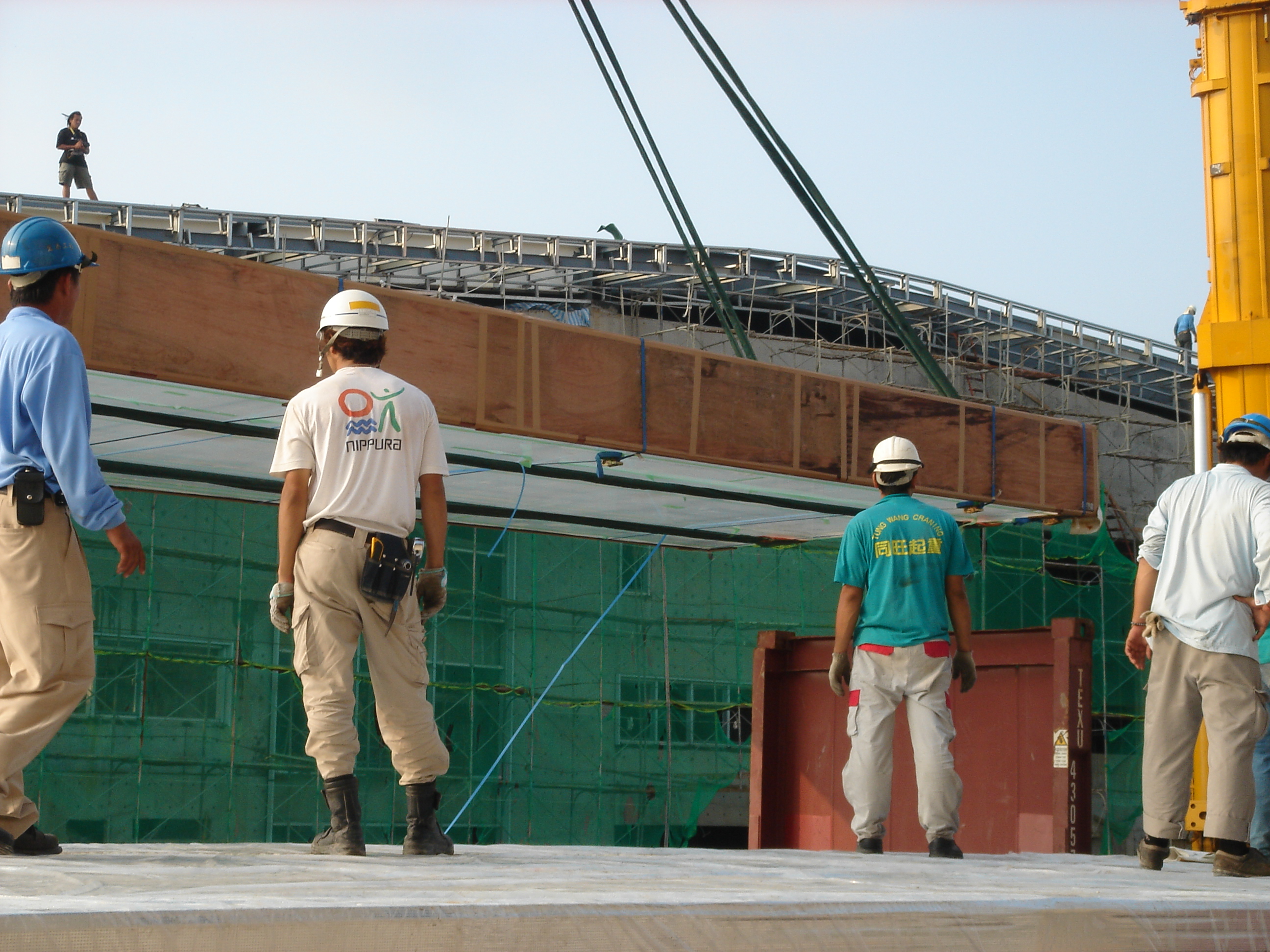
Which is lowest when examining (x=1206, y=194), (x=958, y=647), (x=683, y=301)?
(x=958, y=647)

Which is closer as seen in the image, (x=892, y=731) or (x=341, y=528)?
(x=341, y=528)

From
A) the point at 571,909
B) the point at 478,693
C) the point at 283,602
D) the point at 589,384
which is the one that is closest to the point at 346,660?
the point at 283,602

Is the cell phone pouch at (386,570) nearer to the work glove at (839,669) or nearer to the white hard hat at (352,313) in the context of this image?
the white hard hat at (352,313)

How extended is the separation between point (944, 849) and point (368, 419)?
3.03m

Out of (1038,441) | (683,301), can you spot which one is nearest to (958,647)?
(1038,441)

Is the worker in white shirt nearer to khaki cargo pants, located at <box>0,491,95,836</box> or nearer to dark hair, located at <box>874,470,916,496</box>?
dark hair, located at <box>874,470,916,496</box>

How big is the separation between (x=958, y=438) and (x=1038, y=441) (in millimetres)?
728

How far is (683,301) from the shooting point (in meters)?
33.4

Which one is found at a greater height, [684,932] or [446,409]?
[446,409]

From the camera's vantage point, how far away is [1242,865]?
5047 mm

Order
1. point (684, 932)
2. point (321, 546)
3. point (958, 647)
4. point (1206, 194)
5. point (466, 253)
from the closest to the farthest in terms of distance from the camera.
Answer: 1. point (684, 932)
2. point (321, 546)
3. point (958, 647)
4. point (1206, 194)
5. point (466, 253)

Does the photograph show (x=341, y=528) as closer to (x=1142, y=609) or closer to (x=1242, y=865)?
(x=1142, y=609)

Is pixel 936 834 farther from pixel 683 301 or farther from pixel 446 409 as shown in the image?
pixel 683 301

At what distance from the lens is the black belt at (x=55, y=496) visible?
389cm
